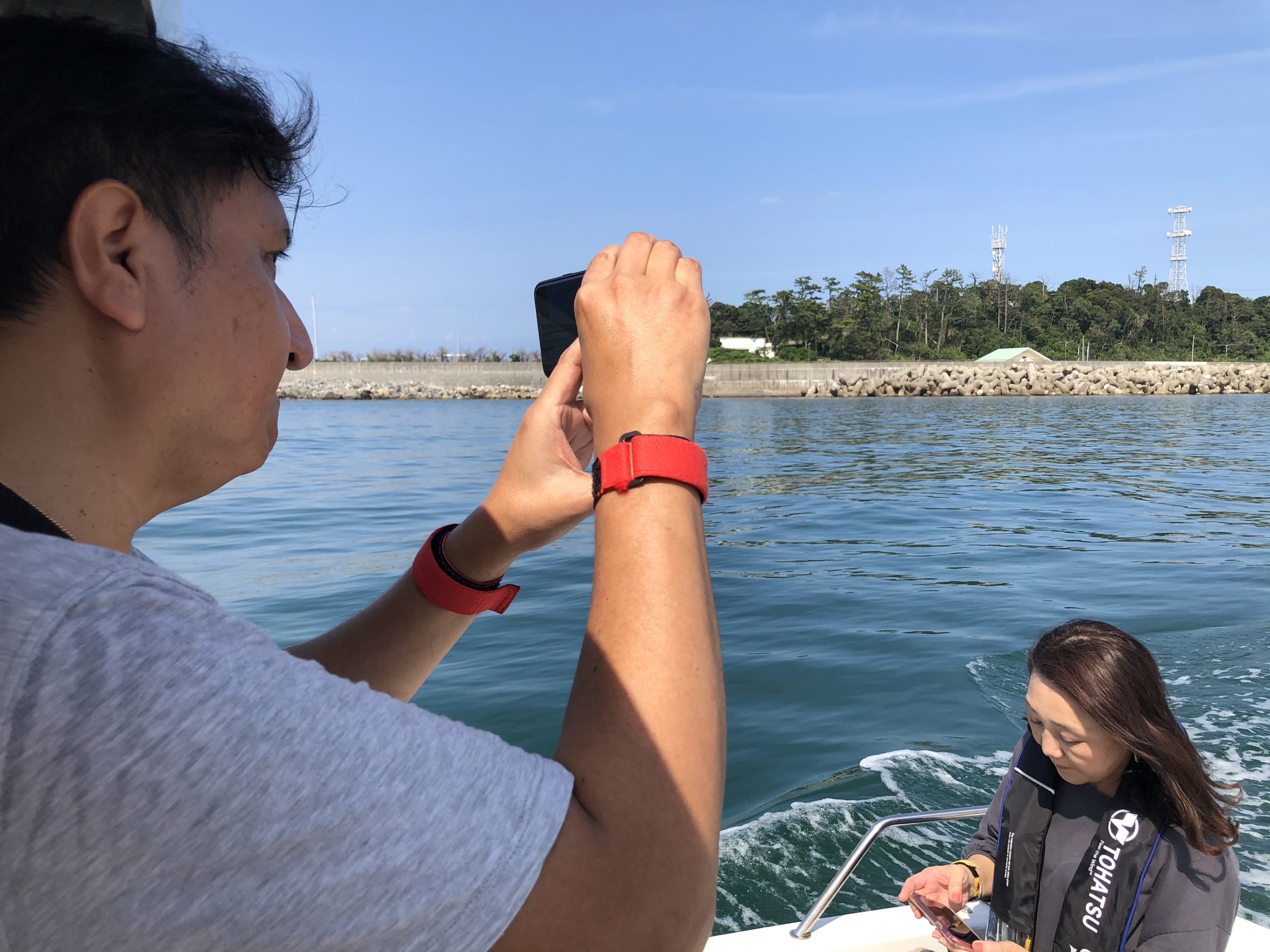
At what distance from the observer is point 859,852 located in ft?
8.68

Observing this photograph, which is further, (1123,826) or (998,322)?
(998,322)

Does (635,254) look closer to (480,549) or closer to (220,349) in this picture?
(220,349)

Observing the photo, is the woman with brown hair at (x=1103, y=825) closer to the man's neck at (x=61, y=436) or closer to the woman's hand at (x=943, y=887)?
the woman's hand at (x=943, y=887)

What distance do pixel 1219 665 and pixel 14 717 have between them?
7.23 m

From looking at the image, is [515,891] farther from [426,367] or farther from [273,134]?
[426,367]

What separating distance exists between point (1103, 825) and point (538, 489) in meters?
1.87

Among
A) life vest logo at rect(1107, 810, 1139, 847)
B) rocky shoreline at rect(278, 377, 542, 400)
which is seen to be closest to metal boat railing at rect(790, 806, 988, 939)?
life vest logo at rect(1107, 810, 1139, 847)

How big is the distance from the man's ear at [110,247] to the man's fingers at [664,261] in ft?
1.34

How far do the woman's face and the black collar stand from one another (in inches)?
89.1

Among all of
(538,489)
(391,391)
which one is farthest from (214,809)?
(391,391)

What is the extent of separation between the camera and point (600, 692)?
0.68 meters

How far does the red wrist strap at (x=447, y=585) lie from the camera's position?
1196mm

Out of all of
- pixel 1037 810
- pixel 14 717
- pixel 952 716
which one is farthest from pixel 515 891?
pixel 952 716

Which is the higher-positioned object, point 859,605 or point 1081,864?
point 1081,864
